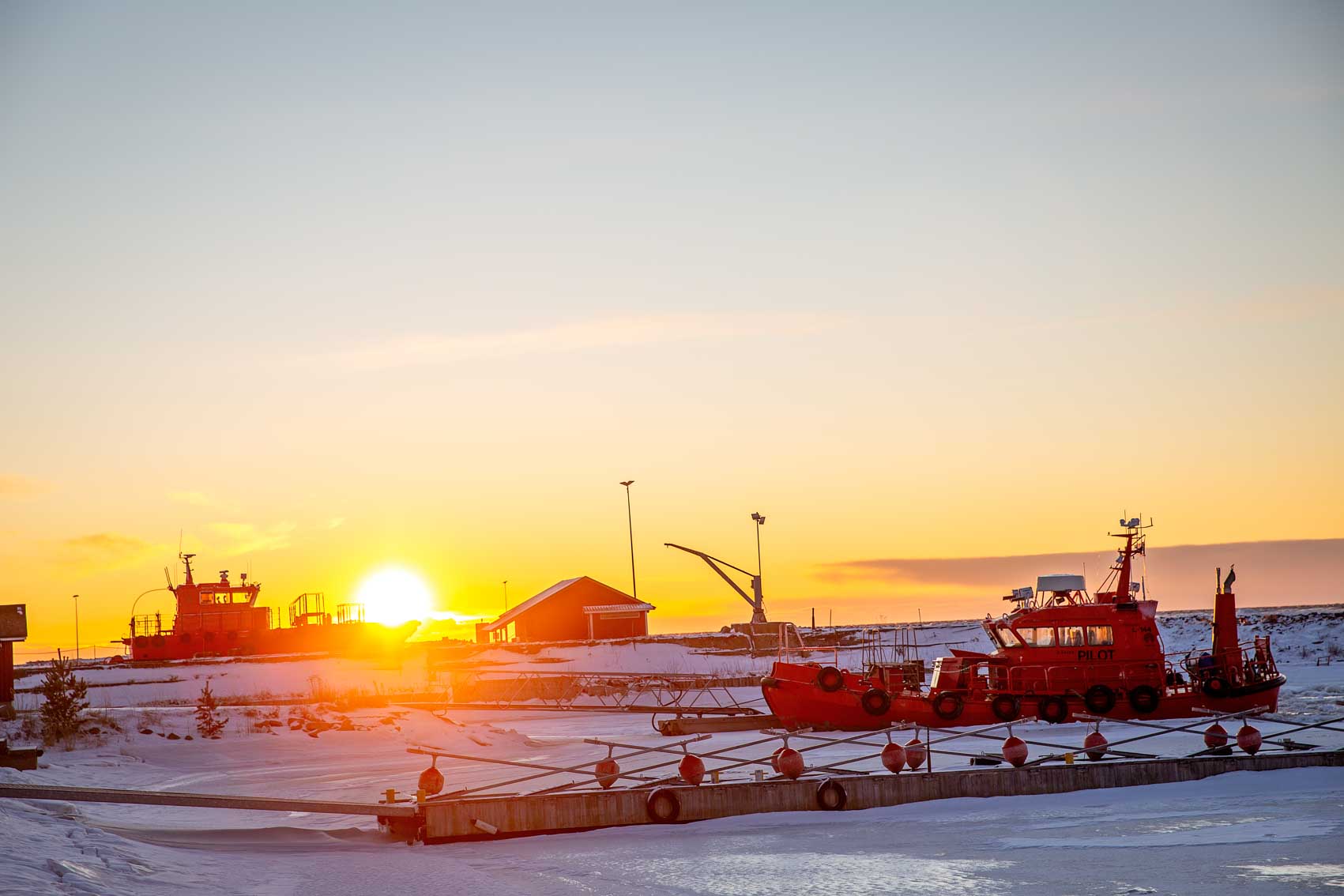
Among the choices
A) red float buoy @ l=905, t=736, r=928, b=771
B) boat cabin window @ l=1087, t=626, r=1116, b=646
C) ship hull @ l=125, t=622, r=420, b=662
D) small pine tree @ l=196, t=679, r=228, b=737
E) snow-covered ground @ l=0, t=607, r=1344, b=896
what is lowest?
snow-covered ground @ l=0, t=607, r=1344, b=896

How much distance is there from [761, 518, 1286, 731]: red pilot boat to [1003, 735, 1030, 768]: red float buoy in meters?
8.74

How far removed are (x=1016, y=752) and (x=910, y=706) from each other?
30.7 feet

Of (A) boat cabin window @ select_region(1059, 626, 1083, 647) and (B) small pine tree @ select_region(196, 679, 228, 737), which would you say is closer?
(B) small pine tree @ select_region(196, 679, 228, 737)

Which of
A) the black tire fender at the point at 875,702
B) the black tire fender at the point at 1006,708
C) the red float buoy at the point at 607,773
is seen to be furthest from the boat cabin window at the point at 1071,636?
the red float buoy at the point at 607,773

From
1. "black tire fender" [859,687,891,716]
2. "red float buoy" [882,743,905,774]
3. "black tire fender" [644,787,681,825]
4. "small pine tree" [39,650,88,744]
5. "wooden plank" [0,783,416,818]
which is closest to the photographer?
"wooden plank" [0,783,416,818]

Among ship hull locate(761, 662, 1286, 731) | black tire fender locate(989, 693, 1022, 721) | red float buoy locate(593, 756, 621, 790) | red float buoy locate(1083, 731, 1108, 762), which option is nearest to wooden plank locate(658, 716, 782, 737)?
ship hull locate(761, 662, 1286, 731)

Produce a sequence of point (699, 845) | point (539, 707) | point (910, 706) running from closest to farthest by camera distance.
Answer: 1. point (699, 845)
2. point (910, 706)
3. point (539, 707)

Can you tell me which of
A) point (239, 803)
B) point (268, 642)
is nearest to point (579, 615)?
point (268, 642)

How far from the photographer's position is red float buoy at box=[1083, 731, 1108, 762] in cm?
1795

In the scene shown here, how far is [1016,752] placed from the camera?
17.2 m

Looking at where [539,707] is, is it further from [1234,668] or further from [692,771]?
[692,771]

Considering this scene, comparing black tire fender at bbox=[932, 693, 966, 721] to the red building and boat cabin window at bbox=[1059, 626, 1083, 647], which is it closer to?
boat cabin window at bbox=[1059, 626, 1083, 647]

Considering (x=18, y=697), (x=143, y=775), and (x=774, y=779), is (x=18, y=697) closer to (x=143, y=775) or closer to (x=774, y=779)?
(x=143, y=775)

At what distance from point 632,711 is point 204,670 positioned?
73.1 feet
